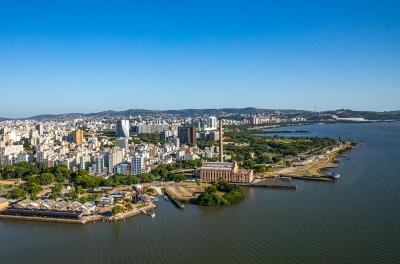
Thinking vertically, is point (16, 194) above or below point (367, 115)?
below

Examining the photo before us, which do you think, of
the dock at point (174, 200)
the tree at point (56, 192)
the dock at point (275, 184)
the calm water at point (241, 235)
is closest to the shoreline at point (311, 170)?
the dock at point (275, 184)

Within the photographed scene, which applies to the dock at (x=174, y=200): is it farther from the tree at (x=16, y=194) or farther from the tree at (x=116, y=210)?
the tree at (x=16, y=194)

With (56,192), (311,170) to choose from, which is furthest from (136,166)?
(311,170)

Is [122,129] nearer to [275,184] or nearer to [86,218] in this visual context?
[275,184]

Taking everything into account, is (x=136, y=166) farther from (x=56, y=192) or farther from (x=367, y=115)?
(x=367, y=115)

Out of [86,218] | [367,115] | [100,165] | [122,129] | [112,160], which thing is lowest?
[86,218]

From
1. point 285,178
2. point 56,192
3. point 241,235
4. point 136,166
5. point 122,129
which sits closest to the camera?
point 241,235

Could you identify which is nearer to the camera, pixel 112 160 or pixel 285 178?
pixel 285 178

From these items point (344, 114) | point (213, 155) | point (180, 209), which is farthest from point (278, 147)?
point (344, 114)

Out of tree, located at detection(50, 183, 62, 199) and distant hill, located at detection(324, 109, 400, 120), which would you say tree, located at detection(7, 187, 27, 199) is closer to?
tree, located at detection(50, 183, 62, 199)

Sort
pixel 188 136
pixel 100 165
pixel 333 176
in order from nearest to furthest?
pixel 333 176
pixel 100 165
pixel 188 136
